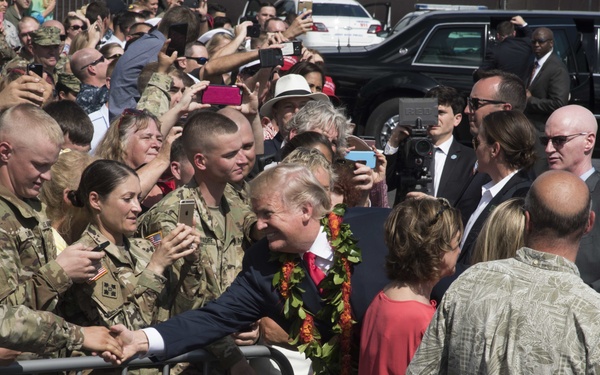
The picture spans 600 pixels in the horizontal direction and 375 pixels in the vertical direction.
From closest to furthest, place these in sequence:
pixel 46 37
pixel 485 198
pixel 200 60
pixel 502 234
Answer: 1. pixel 502 234
2. pixel 485 198
3. pixel 200 60
4. pixel 46 37

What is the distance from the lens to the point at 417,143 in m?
5.92

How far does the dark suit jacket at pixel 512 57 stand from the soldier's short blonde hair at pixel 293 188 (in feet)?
24.4

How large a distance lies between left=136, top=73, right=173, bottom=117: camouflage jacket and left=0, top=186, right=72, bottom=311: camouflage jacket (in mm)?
2868

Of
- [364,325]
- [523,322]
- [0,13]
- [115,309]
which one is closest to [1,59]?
[0,13]

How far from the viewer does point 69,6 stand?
60.4 feet

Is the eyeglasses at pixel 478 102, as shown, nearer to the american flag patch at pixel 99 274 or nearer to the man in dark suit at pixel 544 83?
the american flag patch at pixel 99 274

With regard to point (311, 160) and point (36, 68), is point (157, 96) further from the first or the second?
point (311, 160)

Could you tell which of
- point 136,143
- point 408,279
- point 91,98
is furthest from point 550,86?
point 408,279

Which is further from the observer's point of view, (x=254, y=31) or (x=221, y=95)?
(x=254, y=31)

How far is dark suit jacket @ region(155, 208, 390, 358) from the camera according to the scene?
171 inches

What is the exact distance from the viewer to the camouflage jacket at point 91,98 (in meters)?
8.40

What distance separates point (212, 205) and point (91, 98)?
3.53 metres

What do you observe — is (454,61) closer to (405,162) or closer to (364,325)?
(405,162)

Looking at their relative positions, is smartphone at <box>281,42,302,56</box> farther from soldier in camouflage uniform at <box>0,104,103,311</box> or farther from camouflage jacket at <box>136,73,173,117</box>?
soldier in camouflage uniform at <box>0,104,103,311</box>
